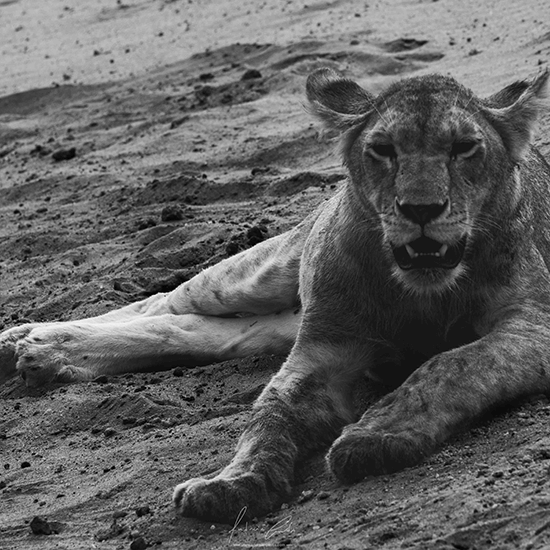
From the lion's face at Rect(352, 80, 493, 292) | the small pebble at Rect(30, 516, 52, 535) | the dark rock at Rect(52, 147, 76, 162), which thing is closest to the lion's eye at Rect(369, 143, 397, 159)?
the lion's face at Rect(352, 80, 493, 292)

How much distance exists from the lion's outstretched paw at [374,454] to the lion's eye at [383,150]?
118 centimetres

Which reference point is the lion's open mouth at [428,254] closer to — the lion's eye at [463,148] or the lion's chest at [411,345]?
the lion's eye at [463,148]

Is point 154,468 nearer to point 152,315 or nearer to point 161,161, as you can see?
point 152,315

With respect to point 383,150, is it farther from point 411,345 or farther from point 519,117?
point 411,345

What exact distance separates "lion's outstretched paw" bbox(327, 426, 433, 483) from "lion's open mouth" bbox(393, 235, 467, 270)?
0.72 meters

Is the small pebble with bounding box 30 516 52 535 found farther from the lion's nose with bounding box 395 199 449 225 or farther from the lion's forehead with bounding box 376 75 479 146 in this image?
the lion's forehead with bounding box 376 75 479 146

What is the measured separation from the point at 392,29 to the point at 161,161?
2.87 meters

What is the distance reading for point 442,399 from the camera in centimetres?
498

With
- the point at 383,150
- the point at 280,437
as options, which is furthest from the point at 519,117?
the point at 280,437

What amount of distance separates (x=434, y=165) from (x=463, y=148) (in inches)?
9.0

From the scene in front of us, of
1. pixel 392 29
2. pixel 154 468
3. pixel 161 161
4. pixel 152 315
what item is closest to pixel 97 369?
pixel 152 315

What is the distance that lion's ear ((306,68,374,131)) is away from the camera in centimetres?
600

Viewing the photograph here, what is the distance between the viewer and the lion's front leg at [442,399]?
15.6ft

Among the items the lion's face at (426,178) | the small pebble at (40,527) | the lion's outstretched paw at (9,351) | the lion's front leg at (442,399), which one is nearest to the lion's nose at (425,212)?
the lion's face at (426,178)
